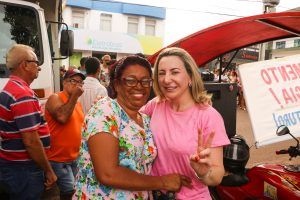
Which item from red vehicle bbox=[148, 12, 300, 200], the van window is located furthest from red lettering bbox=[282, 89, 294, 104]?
the van window

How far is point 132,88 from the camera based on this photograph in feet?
6.06

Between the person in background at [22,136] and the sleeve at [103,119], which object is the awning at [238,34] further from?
the sleeve at [103,119]

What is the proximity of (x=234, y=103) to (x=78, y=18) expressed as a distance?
2544cm

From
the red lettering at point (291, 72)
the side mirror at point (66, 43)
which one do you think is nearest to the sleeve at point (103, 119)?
the red lettering at point (291, 72)

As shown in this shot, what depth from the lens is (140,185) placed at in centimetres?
170

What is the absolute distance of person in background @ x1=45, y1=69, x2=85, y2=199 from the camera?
3500 millimetres

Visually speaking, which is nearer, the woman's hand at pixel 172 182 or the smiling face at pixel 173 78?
the woman's hand at pixel 172 182

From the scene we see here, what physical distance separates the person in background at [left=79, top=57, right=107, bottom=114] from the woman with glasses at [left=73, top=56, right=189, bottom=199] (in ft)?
9.50

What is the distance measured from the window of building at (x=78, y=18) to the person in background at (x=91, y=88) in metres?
24.1

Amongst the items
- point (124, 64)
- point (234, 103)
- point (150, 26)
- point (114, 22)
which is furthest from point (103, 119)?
point (150, 26)

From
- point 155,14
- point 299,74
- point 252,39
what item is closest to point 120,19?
point 155,14

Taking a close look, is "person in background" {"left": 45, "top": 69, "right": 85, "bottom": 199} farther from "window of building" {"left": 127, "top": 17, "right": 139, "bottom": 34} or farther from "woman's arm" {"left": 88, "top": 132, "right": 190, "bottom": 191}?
"window of building" {"left": 127, "top": 17, "right": 139, "bottom": 34}

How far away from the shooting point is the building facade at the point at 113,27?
26141 mm

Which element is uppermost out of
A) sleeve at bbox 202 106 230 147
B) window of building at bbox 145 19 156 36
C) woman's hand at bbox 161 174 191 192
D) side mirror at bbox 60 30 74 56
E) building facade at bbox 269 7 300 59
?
window of building at bbox 145 19 156 36
